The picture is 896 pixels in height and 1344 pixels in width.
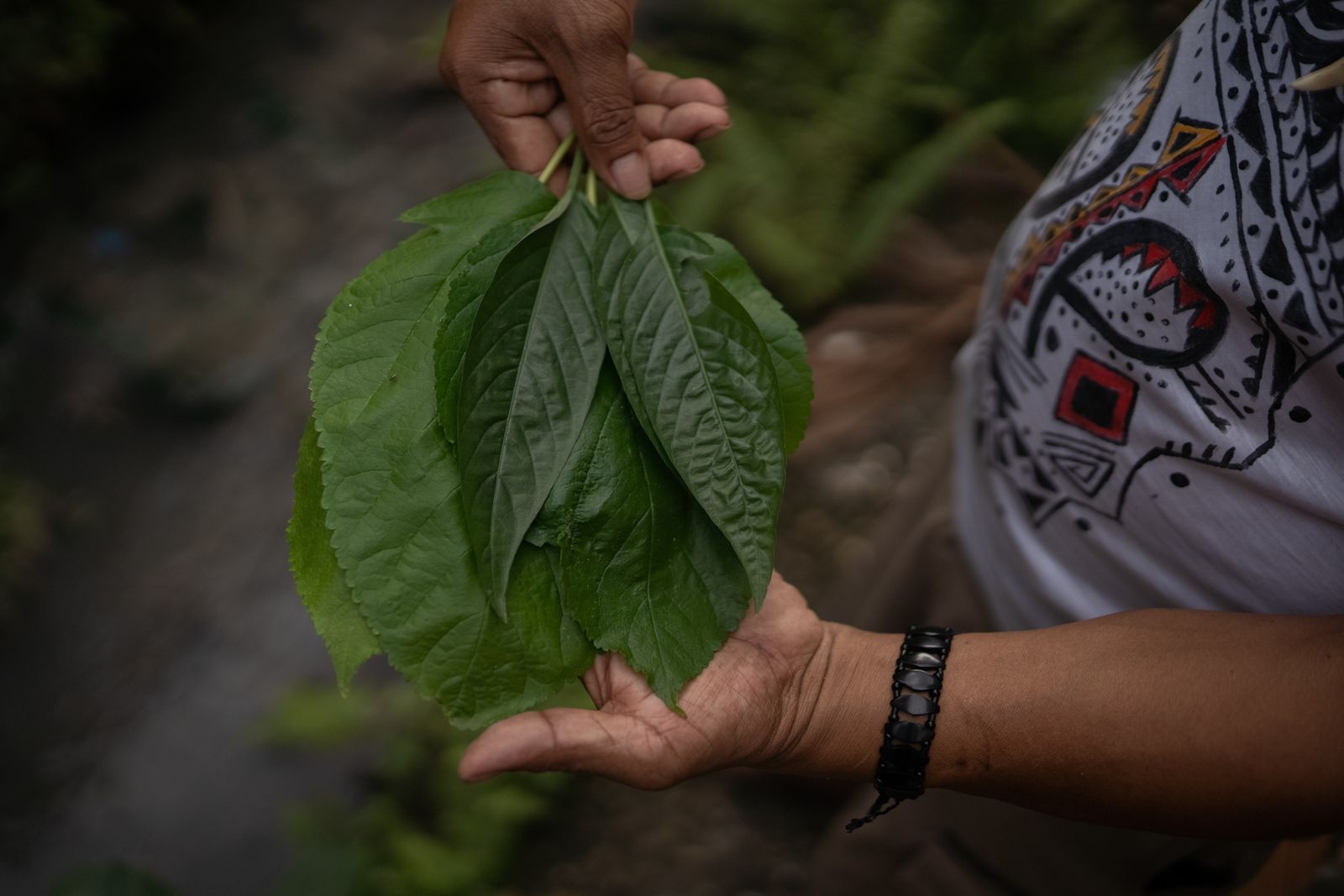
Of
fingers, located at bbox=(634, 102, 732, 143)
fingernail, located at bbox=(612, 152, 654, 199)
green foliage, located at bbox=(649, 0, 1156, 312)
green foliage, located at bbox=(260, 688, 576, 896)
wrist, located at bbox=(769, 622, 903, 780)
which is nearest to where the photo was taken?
wrist, located at bbox=(769, 622, 903, 780)

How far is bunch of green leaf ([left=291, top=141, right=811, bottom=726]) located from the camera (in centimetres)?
104

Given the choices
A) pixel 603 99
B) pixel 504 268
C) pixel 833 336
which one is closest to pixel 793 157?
pixel 833 336

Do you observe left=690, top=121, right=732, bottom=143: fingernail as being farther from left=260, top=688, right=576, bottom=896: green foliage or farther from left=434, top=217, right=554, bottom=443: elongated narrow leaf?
left=260, top=688, right=576, bottom=896: green foliage

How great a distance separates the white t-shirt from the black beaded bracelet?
28 cm

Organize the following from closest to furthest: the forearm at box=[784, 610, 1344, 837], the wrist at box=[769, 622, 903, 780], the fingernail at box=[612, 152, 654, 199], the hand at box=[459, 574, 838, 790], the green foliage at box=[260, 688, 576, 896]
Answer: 1. the forearm at box=[784, 610, 1344, 837]
2. the hand at box=[459, 574, 838, 790]
3. the wrist at box=[769, 622, 903, 780]
4. the fingernail at box=[612, 152, 654, 199]
5. the green foliage at box=[260, 688, 576, 896]

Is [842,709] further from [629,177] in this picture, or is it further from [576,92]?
[576,92]

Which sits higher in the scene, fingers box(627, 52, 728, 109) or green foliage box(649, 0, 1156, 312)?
fingers box(627, 52, 728, 109)

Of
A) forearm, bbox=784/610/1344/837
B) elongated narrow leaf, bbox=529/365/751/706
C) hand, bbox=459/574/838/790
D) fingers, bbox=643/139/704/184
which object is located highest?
fingers, bbox=643/139/704/184

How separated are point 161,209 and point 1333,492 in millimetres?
3565

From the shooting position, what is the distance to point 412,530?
3.48ft

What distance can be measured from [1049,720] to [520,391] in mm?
715

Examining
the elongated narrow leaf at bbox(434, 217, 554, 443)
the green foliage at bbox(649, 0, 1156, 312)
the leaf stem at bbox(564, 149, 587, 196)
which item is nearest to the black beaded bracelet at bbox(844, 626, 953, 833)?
the elongated narrow leaf at bbox(434, 217, 554, 443)

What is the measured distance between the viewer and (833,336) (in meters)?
2.95

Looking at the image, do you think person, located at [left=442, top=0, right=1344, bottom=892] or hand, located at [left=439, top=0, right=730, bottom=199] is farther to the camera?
hand, located at [left=439, top=0, right=730, bottom=199]
